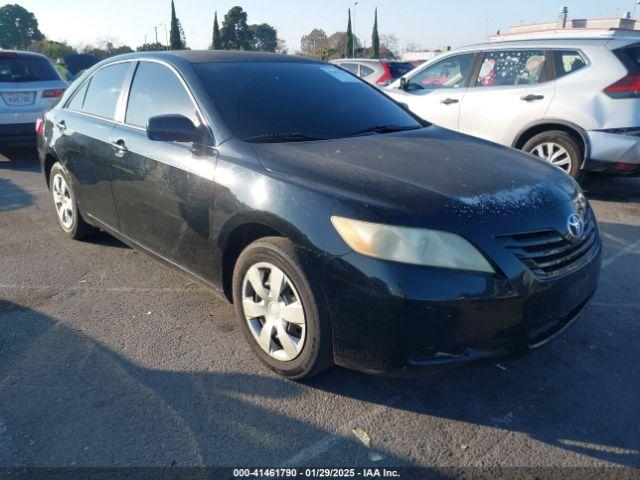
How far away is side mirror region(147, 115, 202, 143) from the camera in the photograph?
3055 millimetres

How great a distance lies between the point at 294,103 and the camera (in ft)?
11.6

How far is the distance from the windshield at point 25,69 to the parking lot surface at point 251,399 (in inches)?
251

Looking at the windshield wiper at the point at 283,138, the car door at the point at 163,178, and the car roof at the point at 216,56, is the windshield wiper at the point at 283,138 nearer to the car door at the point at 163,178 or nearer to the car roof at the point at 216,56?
the car door at the point at 163,178

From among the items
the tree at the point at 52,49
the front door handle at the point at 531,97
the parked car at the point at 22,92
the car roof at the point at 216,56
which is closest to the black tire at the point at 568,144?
the front door handle at the point at 531,97

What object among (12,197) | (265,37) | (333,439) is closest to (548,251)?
(333,439)

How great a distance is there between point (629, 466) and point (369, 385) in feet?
3.87

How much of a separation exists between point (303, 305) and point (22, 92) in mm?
8037

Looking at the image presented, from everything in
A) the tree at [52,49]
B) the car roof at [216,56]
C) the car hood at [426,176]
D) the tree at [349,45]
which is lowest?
the car hood at [426,176]

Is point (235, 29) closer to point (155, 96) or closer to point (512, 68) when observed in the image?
point (512, 68)

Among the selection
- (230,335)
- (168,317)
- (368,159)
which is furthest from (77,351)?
(368,159)

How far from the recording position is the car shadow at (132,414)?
231cm

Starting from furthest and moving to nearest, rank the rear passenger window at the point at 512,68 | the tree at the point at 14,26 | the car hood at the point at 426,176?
the tree at the point at 14,26, the rear passenger window at the point at 512,68, the car hood at the point at 426,176

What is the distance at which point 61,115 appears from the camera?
15.8ft

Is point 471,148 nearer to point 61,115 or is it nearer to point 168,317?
point 168,317
